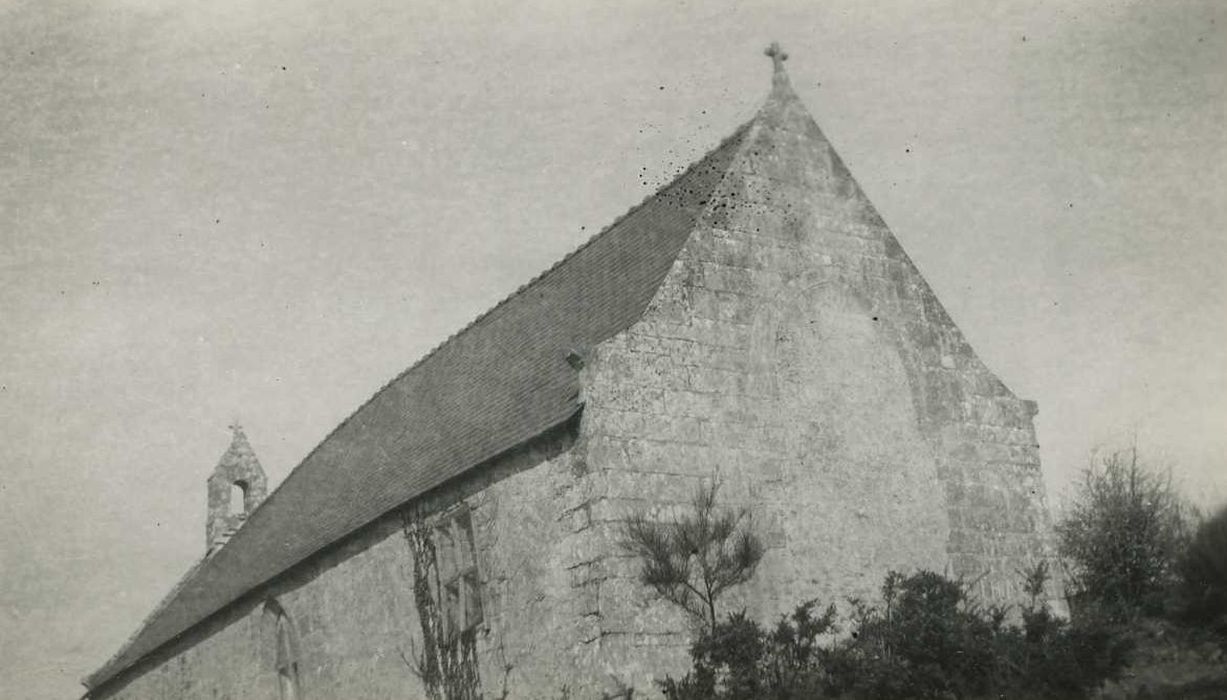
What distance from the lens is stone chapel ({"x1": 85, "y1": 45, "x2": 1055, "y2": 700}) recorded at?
1488 centimetres

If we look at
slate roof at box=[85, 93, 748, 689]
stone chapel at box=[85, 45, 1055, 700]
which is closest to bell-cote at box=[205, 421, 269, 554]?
slate roof at box=[85, 93, 748, 689]

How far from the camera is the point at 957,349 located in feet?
59.3

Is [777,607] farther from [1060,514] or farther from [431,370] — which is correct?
[1060,514]

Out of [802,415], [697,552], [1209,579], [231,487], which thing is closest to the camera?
[697,552]

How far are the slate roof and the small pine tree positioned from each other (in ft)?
5.89

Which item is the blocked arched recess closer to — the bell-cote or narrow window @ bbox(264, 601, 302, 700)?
narrow window @ bbox(264, 601, 302, 700)

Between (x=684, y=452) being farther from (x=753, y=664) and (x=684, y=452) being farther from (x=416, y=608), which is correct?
(x=416, y=608)

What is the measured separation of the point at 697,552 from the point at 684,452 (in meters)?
1.28

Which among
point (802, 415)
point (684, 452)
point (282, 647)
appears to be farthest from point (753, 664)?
point (282, 647)

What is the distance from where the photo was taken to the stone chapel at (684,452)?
1488cm

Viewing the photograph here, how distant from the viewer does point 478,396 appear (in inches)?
784

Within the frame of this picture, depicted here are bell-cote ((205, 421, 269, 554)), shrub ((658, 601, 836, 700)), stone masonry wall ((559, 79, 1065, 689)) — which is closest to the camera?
shrub ((658, 601, 836, 700))

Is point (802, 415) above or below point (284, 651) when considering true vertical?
above

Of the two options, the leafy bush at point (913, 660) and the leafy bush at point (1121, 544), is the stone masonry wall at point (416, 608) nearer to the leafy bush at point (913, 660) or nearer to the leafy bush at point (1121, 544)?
the leafy bush at point (913, 660)
